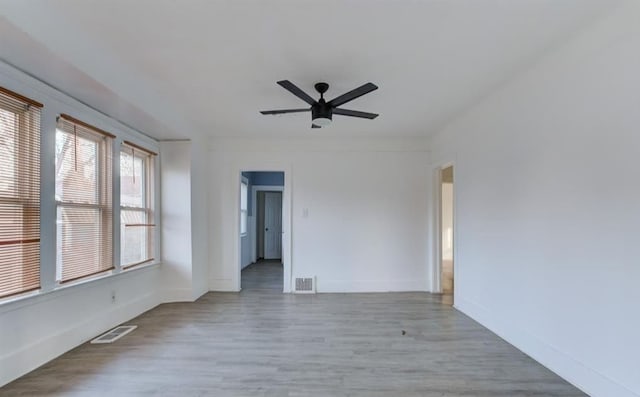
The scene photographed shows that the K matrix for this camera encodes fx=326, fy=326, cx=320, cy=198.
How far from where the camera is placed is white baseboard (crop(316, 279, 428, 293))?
5.20 meters

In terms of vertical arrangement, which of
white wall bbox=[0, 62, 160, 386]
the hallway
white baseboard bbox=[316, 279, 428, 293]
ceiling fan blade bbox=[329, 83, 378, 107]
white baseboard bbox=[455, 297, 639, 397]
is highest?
ceiling fan blade bbox=[329, 83, 378, 107]

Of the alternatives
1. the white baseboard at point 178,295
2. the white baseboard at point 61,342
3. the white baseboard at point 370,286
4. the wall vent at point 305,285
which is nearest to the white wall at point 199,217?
the white baseboard at point 178,295

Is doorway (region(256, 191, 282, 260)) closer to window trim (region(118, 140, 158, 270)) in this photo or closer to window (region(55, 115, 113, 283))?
window trim (region(118, 140, 158, 270))

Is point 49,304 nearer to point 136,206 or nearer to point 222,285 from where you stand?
point 136,206

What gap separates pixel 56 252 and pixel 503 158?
165 inches

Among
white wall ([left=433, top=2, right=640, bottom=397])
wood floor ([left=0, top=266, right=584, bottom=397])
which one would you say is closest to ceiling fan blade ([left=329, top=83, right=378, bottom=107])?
white wall ([left=433, top=2, right=640, bottom=397])

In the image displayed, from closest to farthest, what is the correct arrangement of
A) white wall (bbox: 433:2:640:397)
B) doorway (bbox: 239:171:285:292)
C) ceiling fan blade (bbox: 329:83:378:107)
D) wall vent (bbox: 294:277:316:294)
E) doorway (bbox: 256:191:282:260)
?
white wall (bbox: 433:2:640:397) → ceiling fan blade (bbox: 329:83:378:107) → wall vent (bbox: 294:277:316:294) → doorway (bbox: 239:171:285:292) → doorway (bbox: 256:191:282:260)

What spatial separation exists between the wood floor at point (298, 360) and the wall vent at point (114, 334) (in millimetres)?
108

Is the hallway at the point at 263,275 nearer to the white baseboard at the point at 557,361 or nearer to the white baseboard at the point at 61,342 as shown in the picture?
the white baseboard at the point at 61,342

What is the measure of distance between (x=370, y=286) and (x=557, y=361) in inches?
114

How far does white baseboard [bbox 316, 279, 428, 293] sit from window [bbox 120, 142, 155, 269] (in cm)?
259

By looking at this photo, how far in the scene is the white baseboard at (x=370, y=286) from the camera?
17.1ft

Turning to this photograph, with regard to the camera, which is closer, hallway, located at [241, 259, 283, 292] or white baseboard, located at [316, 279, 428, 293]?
white baseboard, located at [316, 279, 428, 293]

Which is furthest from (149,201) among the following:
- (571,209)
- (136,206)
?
(571,209)
